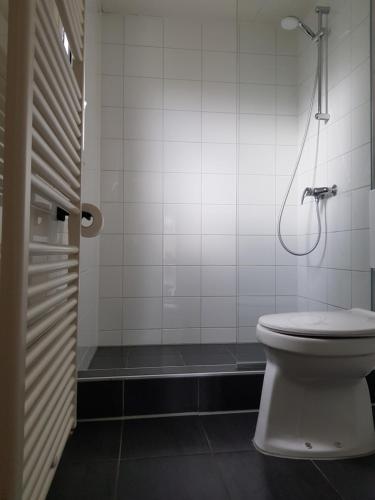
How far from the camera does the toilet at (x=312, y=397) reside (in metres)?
1.21

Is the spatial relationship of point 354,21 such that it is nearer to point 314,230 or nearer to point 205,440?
point 314,230

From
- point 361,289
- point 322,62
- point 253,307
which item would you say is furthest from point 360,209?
point 322,62

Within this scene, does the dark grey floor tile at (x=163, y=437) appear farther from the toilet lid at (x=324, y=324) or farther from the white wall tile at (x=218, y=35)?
the white wall tile at (x=218, y=35)

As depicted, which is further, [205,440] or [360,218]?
[360,218]

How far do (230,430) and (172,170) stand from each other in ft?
5.32

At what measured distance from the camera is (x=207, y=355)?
2023 mm

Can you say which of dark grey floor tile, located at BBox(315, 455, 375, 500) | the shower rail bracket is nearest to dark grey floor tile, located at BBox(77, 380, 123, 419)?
dark grey floor tile, located at BBox(315, 455, 375, 500)

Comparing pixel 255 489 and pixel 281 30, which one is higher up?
pixel 281 30

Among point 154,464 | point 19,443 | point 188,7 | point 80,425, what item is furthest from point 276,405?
point 188,7

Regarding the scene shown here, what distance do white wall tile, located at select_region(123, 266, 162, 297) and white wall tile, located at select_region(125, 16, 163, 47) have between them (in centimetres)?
152

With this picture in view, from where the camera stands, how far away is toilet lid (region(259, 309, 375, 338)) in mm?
1181

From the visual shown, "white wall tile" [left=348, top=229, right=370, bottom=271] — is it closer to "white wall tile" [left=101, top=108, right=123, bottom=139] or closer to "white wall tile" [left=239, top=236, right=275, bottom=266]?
"white wall tile" [left=239, top=236, right=275, bottom=266]

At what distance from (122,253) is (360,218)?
1.44 metres

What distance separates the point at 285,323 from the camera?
50.2 inches
